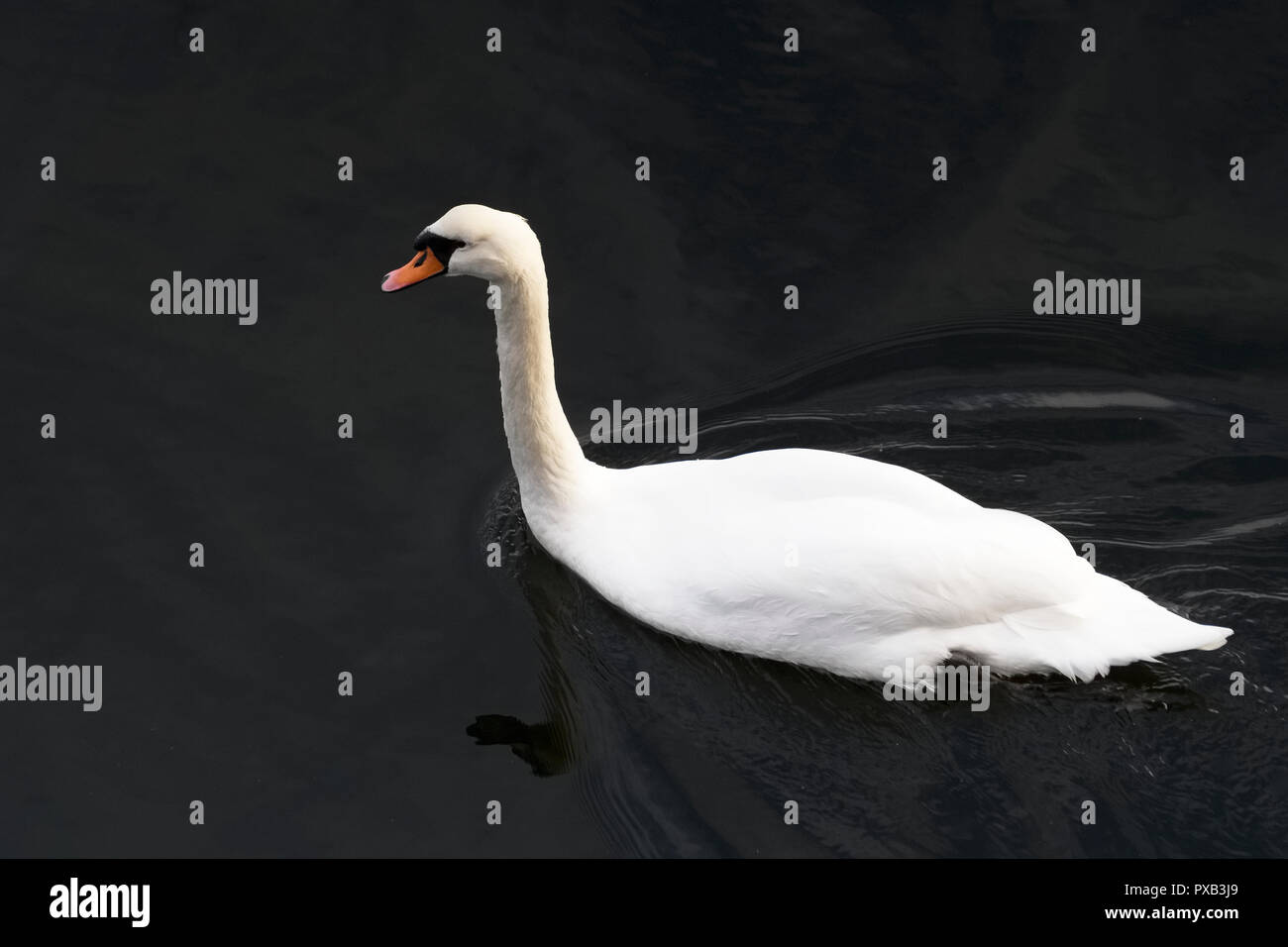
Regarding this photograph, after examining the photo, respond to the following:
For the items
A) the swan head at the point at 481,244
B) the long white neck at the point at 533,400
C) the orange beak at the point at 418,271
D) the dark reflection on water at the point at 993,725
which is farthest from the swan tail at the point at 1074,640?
the orange beak at the point at 418,271

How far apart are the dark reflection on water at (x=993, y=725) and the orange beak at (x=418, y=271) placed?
1.80 m

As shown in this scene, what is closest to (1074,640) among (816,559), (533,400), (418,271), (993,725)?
(993,725)

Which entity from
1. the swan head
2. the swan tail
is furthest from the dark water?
the swan head

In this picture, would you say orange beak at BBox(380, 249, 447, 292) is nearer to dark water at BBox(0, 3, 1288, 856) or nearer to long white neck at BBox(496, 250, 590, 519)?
long white neck at BBox(496, 250, 590, 519)

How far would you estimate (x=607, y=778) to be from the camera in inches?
380

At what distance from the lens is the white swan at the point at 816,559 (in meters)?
9.60

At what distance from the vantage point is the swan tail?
31.7 feet

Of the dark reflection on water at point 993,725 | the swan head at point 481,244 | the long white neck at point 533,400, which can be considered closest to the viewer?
the dark reflection on water at point 993,725

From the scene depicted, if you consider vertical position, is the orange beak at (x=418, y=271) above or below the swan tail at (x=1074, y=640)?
above

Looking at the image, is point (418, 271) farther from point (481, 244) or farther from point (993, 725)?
point (993, 725)

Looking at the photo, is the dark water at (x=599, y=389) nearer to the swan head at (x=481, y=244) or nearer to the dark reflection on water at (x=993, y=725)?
the dark reflection on water at (x=993, y=725)

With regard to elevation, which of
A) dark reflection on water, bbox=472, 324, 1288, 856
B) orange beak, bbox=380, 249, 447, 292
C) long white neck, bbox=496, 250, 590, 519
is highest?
orange beak, bbox=380, 249, 447, 292

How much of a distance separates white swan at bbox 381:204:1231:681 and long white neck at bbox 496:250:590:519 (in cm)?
1

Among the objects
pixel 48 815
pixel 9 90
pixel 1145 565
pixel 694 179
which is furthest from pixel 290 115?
pixel 1145 565
